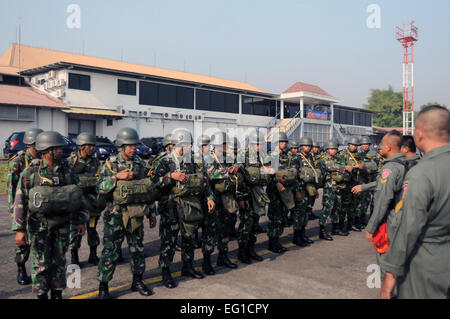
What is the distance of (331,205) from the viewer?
7773mm

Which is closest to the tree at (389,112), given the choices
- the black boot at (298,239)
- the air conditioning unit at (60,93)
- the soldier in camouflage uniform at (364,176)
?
the air conditioning unit at (60,93)

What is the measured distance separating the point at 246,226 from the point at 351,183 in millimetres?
3621

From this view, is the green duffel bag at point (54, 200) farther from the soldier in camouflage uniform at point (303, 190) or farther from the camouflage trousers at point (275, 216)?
the soldier in camouflage uniform at point (303, 190)

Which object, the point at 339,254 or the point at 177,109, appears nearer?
the point at 339,254

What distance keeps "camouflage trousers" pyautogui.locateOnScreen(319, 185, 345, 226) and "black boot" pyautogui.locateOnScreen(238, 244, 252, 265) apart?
2393 mm

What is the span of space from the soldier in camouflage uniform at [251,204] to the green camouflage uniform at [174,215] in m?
1.13

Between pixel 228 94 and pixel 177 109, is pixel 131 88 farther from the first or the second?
pixel 228 94

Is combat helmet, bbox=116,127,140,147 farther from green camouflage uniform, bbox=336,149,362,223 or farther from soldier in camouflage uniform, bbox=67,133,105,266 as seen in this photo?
green camouflage uniform, bbox=336,149,362,223

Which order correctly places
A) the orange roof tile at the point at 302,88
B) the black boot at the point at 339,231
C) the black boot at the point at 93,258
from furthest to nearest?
1. the orange roof tile at the point at 302,88
2. the black boot at the point at 339,231
3. the black boot at the point at 93,258

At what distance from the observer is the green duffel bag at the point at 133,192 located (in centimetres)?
446

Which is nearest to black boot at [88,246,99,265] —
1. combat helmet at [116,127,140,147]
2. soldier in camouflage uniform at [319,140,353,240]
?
combat helmet at [116,127,140,147]

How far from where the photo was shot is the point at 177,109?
29719 mm
